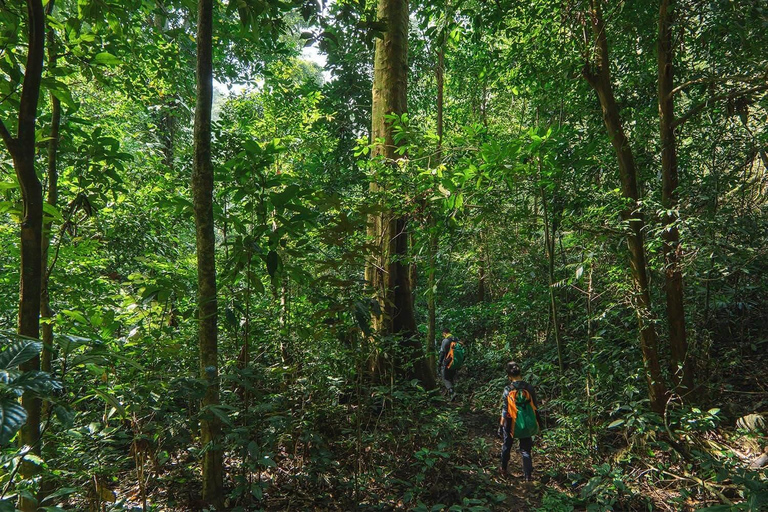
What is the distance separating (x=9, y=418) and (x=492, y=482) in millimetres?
4672

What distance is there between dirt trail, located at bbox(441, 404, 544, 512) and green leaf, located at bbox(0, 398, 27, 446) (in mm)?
3799

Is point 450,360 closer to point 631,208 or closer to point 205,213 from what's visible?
point 631,208

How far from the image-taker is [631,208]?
4.67 m

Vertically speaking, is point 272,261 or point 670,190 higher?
point 670,190

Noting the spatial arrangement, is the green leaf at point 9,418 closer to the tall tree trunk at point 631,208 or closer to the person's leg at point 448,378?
the tall tree trunk at point 631,208

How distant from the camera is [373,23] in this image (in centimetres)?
269

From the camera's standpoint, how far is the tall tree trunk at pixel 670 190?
4.48 m

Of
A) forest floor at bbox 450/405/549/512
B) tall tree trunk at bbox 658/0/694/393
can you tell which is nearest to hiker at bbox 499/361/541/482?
forest floor at bbox 450/405/549/512

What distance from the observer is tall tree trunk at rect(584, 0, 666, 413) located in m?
4.67

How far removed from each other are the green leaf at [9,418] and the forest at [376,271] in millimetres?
439

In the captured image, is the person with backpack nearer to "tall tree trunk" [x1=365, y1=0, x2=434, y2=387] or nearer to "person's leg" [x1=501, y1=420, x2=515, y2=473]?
"tall tree trunk" [x1=365, y1=0, x2=434, y2=387]

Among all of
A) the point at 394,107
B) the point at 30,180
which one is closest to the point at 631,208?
the point at 394,107

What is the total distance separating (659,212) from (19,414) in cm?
466

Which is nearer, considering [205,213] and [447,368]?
[205,213]
